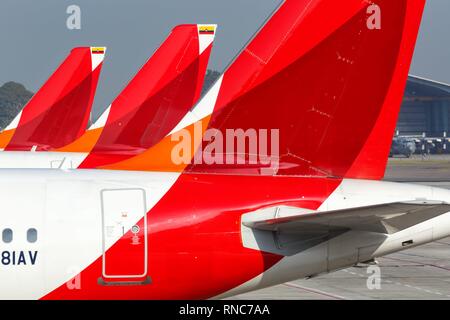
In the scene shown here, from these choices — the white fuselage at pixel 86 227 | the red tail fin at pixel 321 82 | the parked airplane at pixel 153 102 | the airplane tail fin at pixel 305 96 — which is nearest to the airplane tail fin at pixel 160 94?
the parked airplane at pixel 153 102

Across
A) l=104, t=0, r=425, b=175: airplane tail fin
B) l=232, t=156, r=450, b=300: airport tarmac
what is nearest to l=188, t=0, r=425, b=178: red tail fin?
l=104, t=0, r=425, b=175: airplane tail fin

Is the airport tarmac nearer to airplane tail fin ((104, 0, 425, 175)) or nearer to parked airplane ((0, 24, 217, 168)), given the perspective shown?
parked airplane ((0, 24, 217, 168))

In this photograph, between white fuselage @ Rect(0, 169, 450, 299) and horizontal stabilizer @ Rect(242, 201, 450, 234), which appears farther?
white fuselage @ Rect(0, 169, 450, 299)

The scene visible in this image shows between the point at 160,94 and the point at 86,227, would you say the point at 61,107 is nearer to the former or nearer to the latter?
the point at 160,94

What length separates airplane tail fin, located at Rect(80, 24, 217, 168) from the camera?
25.4 meters

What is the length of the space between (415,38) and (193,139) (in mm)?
3482

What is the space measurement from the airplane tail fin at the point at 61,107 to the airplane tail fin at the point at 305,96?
56.4 ft

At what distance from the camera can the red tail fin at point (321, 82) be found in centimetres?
1462

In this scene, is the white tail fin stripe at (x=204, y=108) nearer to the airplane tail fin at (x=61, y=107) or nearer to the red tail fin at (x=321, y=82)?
the red tail fin at (x=321, y=82)

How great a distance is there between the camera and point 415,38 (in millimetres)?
14914

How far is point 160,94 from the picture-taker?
26922mm

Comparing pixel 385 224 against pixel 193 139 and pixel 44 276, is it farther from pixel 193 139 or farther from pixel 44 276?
pixel 44 276

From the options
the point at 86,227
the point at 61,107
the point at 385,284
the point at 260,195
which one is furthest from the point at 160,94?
the point at 86,227

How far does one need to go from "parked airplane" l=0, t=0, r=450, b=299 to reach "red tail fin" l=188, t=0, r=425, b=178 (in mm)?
16
